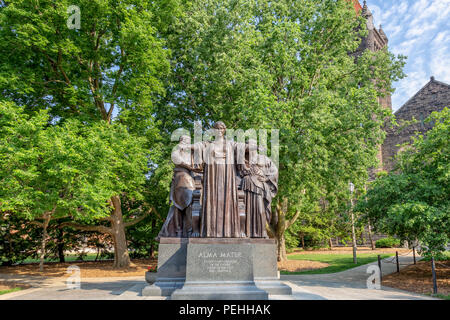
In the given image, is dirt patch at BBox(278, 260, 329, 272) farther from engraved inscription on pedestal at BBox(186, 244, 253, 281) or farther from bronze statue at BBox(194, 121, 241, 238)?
engraved inscription on pedestal at BBox(186, 244, 253, 281)

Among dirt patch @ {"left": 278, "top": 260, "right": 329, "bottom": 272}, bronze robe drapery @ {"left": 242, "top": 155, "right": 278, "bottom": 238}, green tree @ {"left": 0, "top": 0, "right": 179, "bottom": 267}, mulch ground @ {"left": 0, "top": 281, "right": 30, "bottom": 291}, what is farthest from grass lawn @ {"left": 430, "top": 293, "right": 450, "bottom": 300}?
mulch ground @ {"left": 0, "top": 281, "right": 30, "bottom": 291}

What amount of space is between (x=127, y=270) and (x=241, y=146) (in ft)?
41.1

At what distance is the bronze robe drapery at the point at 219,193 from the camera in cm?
764

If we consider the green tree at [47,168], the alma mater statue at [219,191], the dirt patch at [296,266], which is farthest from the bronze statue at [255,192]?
the dirt patch at [296,266]

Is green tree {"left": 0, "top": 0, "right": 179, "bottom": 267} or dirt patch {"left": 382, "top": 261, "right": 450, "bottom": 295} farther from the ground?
green tree {"left": 0, "top": 0, "right": 179, "bottom": 267}

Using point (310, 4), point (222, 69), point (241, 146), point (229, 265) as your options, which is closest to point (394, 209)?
point (241, 146)

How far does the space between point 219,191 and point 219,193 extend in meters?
0.05

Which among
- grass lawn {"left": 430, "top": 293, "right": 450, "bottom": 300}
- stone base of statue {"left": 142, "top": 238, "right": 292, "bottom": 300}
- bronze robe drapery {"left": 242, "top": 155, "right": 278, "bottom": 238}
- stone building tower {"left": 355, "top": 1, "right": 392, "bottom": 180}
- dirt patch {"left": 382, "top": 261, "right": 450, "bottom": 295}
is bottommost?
dirt patch {"left": 382, "top": 261, "right": 450, "bottom": 295}

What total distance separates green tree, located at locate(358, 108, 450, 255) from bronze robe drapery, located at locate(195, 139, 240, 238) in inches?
232

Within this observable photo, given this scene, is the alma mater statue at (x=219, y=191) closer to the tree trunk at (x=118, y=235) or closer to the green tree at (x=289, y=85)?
the green tree at (x=289, y=85)

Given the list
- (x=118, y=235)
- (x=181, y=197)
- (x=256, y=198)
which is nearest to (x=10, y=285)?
(x=118, y=235)

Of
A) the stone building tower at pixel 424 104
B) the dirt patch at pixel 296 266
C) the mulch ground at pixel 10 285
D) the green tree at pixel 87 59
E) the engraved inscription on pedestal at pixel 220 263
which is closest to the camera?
the engraved inscription on pedestal at pixel 220 263

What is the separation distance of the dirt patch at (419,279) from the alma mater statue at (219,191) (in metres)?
6.34

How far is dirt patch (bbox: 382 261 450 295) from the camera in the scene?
423 inches
